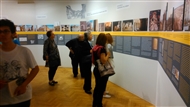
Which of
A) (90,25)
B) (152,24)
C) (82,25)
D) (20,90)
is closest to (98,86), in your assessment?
(152,24)

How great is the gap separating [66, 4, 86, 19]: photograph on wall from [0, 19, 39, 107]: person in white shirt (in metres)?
5.38

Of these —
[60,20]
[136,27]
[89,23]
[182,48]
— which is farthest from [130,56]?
[60,20]

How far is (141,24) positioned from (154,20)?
395 millimetres

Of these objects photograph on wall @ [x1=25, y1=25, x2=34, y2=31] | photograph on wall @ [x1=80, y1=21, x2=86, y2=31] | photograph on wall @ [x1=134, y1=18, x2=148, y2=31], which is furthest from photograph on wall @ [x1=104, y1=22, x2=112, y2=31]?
photograph on wall @ [x1=25, y1=25, x2=34, y2=31]

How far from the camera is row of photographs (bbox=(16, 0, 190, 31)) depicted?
176 centimetres

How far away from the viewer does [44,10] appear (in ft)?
24.1

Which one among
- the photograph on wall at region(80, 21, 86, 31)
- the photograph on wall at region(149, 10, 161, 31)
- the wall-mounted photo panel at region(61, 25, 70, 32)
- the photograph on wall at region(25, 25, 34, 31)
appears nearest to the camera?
Answer: the photograph on wall at region(149, 10, 161, 31)

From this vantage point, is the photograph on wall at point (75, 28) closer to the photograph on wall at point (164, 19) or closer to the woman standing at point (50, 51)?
the woman standing at point (50, 51)

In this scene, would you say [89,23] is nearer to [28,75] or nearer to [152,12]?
[152,12]

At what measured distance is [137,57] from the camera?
3.84m

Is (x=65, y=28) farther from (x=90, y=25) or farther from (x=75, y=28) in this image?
(x=90, y=25)

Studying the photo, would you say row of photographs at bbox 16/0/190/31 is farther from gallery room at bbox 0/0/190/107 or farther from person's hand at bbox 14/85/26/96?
person's hand at bbox 14/85/26/96

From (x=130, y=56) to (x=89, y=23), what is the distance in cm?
287

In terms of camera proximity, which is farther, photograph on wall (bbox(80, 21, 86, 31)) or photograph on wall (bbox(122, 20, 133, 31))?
photograph on wall (bbox(80, 21, 86, 31))
